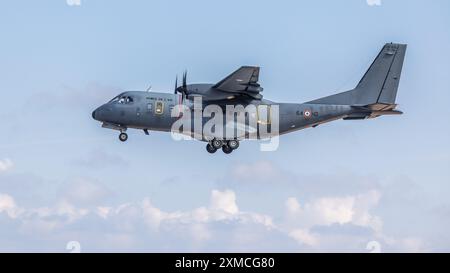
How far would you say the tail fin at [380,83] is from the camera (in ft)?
130

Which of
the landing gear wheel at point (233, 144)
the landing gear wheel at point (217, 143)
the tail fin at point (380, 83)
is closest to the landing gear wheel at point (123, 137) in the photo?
the landing gear wheel at point (217, 143)

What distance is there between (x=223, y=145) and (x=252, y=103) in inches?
95.7

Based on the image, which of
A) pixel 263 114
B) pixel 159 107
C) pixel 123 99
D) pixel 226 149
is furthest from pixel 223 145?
pixel 123 99

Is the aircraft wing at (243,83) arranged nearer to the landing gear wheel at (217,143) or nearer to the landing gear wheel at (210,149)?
the landing gear wheel at (217,143)

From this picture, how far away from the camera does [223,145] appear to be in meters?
38.5

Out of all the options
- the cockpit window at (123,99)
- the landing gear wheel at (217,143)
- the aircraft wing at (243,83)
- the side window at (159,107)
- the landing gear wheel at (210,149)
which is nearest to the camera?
the aircraft wing at (243,83)

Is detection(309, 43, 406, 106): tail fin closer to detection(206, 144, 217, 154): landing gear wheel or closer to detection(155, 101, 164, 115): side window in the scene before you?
detection(206, 144, 217, 154): landing gear wheel

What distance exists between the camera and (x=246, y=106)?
124 feet

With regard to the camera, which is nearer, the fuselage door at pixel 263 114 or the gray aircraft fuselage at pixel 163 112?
the gray aircraft fuselage at pixel 163 112
